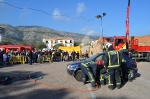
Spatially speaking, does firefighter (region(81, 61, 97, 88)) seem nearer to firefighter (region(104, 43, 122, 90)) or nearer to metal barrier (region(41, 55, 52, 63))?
firefighter (region(104, 43, 122, 90))

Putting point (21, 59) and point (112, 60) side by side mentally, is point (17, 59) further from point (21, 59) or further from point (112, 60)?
point (112, 60)

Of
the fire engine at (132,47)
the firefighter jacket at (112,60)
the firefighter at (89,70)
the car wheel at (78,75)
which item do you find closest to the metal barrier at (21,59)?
the fire engine at (132,47)

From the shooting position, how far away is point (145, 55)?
65.6 feet

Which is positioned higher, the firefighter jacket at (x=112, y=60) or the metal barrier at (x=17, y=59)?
the firefighter jacket at (x=112, y=60)

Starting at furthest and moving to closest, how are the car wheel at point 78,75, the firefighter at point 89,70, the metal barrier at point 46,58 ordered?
the metal barrier at point 46,58
the car wheel at point 78,75
the firefighter at point 89,70

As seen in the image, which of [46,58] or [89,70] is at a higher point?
[89,70]

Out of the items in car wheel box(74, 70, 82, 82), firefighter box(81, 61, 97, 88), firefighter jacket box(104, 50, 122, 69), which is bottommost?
car wheel box(74, 70, 82, 82)

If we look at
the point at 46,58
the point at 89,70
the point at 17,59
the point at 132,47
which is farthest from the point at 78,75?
the point at 132,47

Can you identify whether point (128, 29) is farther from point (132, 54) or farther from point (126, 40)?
point (132, 54)

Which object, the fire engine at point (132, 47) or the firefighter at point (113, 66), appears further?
the fire engine at point (132, 47)

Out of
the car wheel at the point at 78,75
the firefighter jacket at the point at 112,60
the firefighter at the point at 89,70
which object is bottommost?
the car wheel at the point at 78,75

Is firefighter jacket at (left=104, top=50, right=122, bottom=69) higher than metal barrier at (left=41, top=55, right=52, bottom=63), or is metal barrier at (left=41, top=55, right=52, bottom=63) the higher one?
firefighter jacket at (left=104, top=50, right=122, bottom=69)

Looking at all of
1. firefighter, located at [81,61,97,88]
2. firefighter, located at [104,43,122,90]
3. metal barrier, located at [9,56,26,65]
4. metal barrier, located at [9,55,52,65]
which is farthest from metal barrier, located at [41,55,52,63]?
firefighter, located at [104,43,122,90]

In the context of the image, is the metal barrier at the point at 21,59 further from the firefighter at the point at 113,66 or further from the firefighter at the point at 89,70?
the firefighter at the point at 113,66
